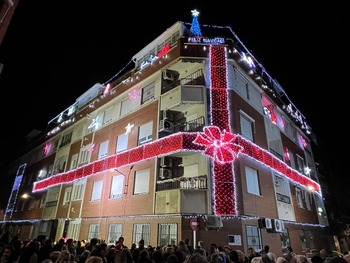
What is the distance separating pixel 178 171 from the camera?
55.5 feet

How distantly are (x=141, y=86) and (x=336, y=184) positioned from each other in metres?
37.6

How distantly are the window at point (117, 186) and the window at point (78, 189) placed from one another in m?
5.07

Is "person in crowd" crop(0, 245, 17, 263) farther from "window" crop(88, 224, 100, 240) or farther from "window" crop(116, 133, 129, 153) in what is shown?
"window" crop(116, 133, 129, 153)

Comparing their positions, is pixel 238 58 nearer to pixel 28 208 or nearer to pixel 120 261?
pixel 120 261

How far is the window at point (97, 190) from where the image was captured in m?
20.8

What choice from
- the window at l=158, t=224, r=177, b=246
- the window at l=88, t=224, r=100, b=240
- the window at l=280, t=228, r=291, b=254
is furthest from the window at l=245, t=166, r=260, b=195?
the window at l=88, t=224, r=100, b=240

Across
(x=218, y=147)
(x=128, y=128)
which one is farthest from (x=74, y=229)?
(x=218, y=147)

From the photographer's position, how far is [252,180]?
55.9 ft

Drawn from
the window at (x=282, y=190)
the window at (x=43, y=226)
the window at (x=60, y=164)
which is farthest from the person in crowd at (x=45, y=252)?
the window at (x=43, y=226)

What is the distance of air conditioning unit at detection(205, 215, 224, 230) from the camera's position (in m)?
13.3

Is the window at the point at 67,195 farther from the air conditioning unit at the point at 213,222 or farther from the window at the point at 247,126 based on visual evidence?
the window at the point at 247,126

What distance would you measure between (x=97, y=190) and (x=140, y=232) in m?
6.74

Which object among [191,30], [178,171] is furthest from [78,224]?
[191,30]

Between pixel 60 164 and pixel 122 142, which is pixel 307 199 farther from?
pixel 60 164
